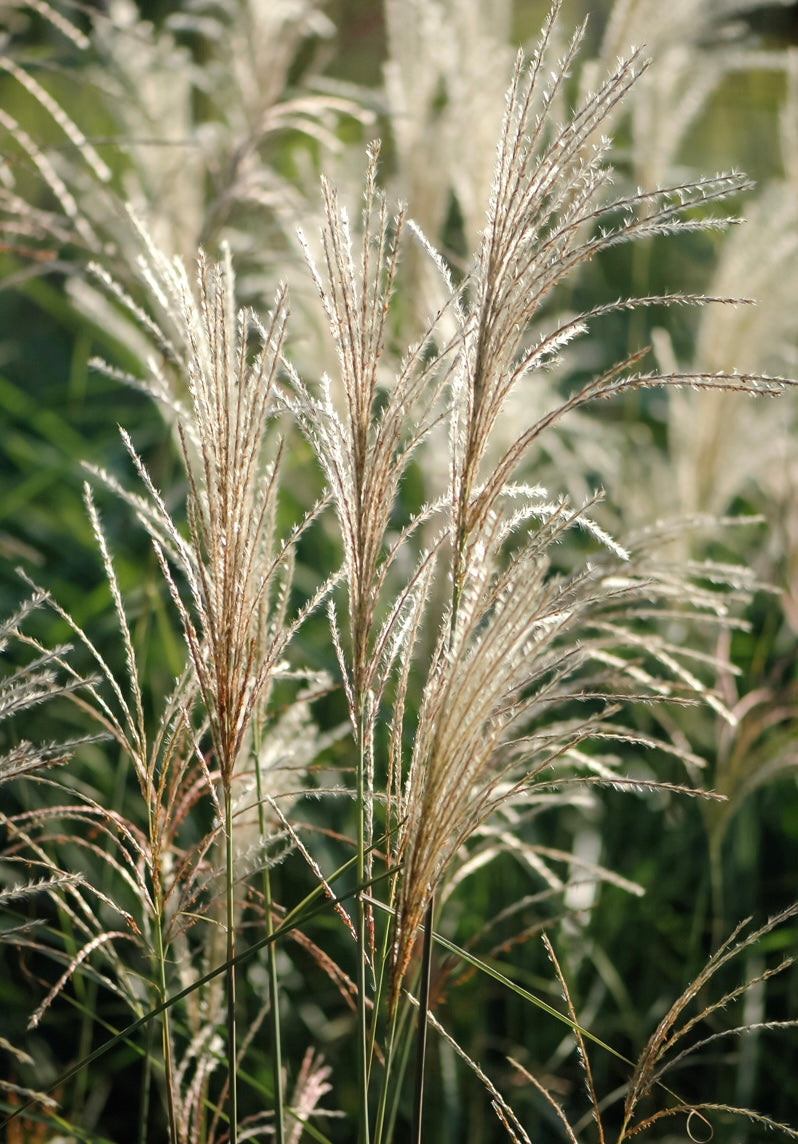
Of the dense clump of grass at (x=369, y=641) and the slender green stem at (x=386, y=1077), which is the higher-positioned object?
the dense clump of grass at (x=369, y=641)

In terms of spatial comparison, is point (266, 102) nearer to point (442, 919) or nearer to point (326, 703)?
point (326, 703)

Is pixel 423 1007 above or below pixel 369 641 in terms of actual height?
below

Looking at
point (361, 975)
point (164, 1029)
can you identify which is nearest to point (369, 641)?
point (361, 975)

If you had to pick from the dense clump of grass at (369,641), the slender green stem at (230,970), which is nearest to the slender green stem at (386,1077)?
the dense clump of grass at (369,641)

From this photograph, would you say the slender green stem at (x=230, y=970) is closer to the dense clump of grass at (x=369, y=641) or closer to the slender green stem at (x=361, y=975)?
the dense clump of grass at (x=369, y=641)

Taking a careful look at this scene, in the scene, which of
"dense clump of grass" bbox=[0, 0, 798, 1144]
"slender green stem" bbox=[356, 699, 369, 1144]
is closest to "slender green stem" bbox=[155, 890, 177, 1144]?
"dense clump of grass" bbox=[0, 0, 798, 1144]

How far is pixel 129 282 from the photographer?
202 cm

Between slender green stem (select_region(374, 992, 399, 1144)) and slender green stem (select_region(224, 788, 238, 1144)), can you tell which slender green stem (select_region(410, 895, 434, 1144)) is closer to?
slender green stem (select_region(374, 992, 399, 1144))

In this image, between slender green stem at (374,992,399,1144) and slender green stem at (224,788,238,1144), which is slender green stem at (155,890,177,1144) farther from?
slender green stem at (374,992,399,1144)

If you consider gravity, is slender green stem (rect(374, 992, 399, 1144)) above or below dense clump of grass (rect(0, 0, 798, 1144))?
below

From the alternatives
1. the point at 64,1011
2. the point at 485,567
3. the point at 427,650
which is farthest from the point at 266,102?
the point at 64,1011

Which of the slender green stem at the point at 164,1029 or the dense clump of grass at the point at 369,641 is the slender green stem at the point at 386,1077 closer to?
the dense clump of grass at the point at 369,641

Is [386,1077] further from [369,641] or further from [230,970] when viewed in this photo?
[369,641]

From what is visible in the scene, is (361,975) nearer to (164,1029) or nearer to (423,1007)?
(423,1007)
